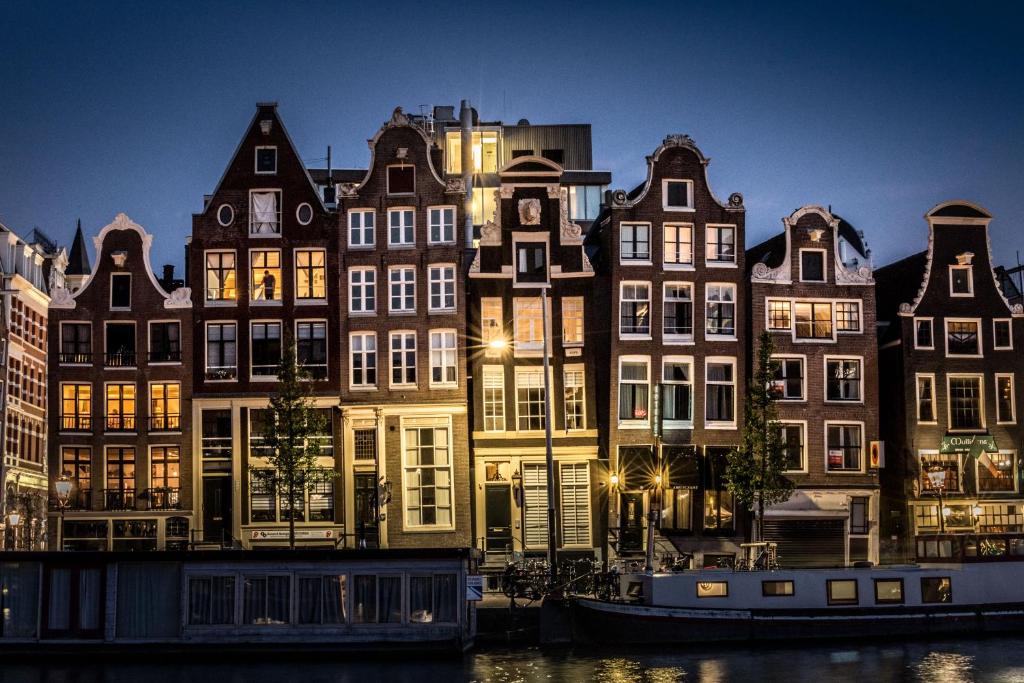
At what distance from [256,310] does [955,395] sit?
30.6 metres

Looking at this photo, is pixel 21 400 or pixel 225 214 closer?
pixel 225 214

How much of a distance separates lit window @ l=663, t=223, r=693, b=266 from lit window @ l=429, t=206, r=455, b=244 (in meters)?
9.07

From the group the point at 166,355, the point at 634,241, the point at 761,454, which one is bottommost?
the point at 761,454

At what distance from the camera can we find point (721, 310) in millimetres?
67562

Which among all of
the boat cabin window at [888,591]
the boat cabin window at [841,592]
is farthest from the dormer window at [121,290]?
the boat cabin window at [888,591]

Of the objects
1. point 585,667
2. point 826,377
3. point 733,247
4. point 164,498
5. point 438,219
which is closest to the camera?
point 585,667

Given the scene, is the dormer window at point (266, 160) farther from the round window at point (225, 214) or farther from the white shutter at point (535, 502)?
the white shutter at point (535, 502)

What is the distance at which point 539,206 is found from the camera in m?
66.2

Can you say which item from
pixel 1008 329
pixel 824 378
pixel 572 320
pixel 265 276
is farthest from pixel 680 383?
pixel 265 276

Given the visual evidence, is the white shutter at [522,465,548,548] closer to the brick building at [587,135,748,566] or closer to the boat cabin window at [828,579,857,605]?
the brick building at [587,135,748,566]

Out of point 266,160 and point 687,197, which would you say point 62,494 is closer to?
point 266,160

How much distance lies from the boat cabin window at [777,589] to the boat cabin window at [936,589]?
493cm

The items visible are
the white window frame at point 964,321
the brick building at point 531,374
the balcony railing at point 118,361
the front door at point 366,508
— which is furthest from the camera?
the white window frame at point 964,321

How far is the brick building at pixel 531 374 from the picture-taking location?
6525 cm
